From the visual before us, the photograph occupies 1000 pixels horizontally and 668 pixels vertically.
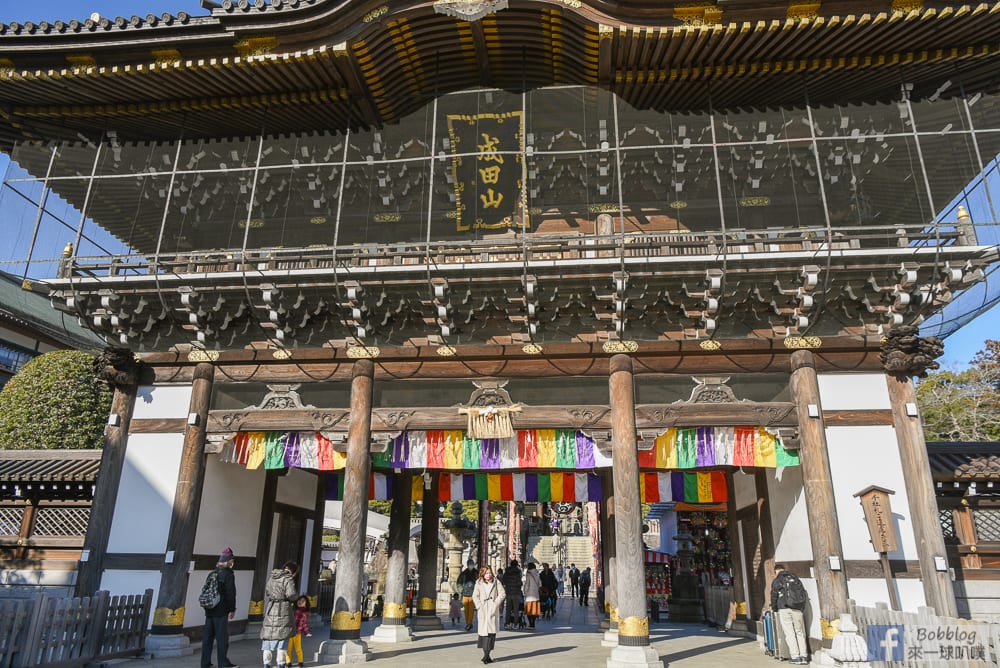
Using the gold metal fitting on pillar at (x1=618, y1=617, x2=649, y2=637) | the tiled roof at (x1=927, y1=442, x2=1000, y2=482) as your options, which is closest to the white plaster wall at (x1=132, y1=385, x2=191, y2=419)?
the gold metal fitting on pillar at (x1=618, y1=617, x2=649, y2=637)

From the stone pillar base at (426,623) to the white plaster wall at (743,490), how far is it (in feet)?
28.2

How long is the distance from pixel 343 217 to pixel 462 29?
5.03 metres

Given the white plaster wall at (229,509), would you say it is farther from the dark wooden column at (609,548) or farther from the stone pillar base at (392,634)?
the dark wooden column at (609,548)

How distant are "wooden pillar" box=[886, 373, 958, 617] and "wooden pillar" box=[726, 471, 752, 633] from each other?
521 cm

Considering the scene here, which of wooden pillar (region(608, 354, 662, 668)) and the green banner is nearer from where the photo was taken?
wooden pillar (region(608, 354, 662, 668))

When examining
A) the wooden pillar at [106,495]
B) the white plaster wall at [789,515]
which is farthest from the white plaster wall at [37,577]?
the white plaster wall at [789,515]

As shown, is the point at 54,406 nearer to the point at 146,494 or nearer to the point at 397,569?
the point at 146,494

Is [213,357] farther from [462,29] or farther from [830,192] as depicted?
[830,192]

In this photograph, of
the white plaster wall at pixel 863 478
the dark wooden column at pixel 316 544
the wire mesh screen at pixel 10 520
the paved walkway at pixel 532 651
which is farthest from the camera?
the dark wooden column at pixel 316 544

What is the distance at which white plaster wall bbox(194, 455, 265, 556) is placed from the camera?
12783 millimetres

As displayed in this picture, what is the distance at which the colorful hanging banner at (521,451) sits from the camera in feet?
38.3

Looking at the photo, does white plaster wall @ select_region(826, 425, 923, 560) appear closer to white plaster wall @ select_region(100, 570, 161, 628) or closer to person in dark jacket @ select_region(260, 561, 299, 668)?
person in dark jacket @ select_region(260, 561, 299, 668)

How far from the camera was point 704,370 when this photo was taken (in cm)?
1180

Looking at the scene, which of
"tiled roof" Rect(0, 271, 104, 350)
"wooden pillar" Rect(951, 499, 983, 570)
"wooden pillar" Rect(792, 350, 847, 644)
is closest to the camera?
"wooden pillar" Rect(792, 350, 847, 644)
